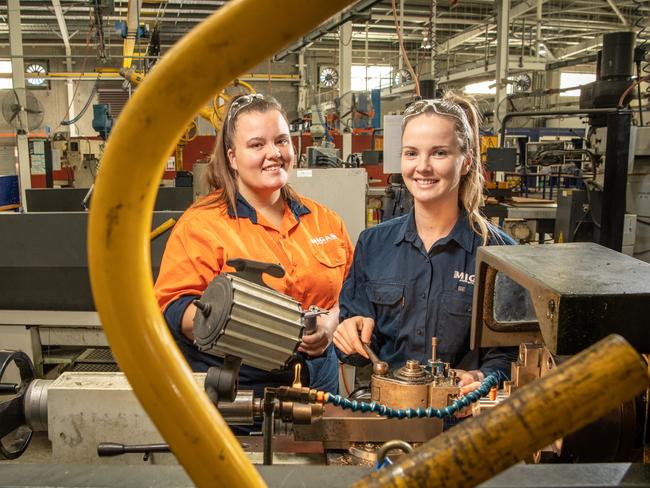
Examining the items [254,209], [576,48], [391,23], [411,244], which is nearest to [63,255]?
[254,209]

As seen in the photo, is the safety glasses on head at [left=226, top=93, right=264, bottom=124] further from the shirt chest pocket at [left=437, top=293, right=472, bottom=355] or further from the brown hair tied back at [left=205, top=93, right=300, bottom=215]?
the shirt chest pocket at [left=437, top=293, right=472, bottom=355]

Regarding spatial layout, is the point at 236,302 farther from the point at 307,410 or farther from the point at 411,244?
the point at 411,244

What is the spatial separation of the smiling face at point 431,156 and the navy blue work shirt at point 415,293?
0.11m

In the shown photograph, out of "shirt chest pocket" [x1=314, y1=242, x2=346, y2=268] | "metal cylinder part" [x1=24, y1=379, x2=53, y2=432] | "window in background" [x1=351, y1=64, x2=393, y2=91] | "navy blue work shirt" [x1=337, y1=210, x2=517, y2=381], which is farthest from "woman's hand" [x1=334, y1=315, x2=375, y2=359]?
"window in background" [x1=351, y1=64, x2=393, y2=91]

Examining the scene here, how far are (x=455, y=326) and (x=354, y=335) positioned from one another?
27 cm

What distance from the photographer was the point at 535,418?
1.03ft

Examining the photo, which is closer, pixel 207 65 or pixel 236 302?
pixel 207 65

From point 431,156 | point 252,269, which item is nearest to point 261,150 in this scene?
point 431,156

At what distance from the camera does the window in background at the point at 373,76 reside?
11.2 metres

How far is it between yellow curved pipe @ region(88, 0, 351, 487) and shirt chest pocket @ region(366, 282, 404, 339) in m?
1.05

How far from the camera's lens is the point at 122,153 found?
32 cm

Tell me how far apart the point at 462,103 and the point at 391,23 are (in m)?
7.62

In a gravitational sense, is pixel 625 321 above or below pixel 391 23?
below

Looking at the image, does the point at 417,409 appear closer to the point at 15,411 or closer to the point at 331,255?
the point at 15,411
